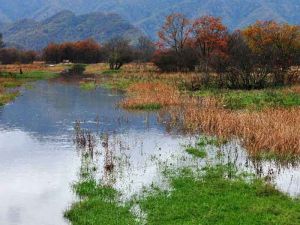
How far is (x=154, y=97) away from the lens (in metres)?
44.5

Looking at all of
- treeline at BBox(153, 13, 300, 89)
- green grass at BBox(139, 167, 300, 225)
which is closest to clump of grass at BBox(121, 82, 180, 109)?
treeline at BBox(153, 13, 300, 89)

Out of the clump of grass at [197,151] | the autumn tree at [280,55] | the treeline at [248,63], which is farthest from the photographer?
the autumn tree at [280,55]

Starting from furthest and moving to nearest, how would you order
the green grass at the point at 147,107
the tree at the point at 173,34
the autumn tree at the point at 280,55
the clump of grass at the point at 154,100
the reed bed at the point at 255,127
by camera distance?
the tree at the point at 173,34 < the autumn tree at the point at 280,55 < the clump of grass at the point at 154,100 < the green grass at the point at 147,107 < the reed bed at the point at 255,127

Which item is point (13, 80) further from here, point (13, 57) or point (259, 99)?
point (13, 57)

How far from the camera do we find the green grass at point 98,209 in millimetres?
15430

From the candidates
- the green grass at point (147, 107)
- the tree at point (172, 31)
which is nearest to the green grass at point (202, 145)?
the green grass at point (147, 107)

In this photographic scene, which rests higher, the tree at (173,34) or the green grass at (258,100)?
the tree at (173,34)

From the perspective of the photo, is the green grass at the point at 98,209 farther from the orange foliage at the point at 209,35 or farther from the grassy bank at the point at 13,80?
the orange foliage at the point at 209,35

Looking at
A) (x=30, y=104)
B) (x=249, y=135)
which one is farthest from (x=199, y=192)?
(x=30, y=104)

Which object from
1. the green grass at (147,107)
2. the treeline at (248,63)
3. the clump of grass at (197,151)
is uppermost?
the treeline at (248,63)

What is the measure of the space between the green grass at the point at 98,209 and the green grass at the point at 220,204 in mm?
812

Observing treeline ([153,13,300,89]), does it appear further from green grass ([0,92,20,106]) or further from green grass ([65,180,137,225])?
green grass ([65,180,137,225])

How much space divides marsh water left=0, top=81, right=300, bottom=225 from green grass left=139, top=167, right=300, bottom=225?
1135mm

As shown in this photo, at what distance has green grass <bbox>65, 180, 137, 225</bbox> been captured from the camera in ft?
50.6
